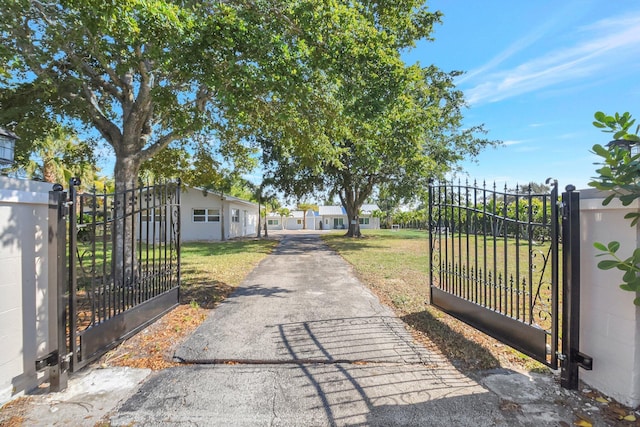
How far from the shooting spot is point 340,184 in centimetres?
2372

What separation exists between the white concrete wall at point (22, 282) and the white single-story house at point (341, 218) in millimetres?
49659

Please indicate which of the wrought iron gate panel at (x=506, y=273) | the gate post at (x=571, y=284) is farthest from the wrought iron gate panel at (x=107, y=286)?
the gate post at (x=571, y=284)

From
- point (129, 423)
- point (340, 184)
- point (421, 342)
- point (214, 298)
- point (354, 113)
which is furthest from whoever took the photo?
point (340, 184)

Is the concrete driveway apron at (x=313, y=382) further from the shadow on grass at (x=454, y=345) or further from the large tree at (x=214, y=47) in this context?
the large tree at (x=214, y=47)

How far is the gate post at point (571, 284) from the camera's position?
3.08m

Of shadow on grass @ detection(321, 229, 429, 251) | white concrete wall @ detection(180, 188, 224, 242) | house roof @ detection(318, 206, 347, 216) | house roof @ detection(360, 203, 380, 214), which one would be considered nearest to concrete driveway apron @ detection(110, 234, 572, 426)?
shadow on grass @ detection(321, 229, 429, 251)

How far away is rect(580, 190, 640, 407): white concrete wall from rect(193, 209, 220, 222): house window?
21871 millimetres

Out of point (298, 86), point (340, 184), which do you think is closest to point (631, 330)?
point (298, 86)

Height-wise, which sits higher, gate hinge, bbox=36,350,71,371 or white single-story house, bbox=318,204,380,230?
white single-story house, bbox=318,204,380,230

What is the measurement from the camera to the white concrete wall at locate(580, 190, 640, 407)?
2754 millimetres

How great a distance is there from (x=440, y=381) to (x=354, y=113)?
13.9ft

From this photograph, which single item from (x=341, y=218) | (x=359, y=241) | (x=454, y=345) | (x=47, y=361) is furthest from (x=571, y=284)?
(x=341, y=218)

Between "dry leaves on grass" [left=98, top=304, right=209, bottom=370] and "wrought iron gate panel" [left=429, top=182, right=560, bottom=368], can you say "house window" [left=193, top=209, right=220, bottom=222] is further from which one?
"wrought iron gate panel" [left=429, top=182, right=560, bottom=368]

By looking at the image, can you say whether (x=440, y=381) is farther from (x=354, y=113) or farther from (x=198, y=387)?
(x=354, y=113)
